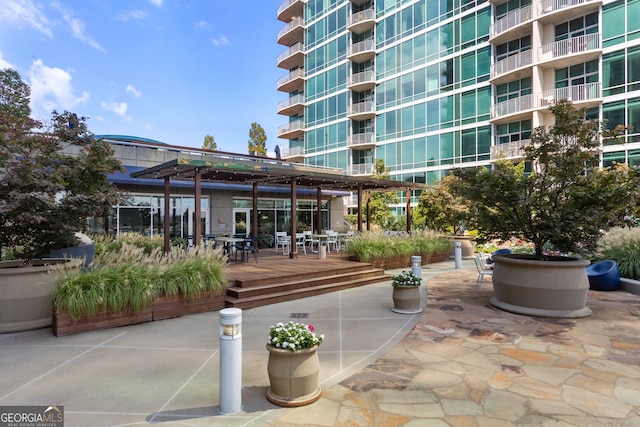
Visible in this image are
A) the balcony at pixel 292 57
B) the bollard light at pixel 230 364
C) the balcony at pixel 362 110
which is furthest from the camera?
the balcony at pixel 292 57

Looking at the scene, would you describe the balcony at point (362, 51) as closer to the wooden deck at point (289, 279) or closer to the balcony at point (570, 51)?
the balcony at point (570, 51)

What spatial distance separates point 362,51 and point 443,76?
9.09 m

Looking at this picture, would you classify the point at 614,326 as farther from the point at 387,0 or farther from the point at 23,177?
the point at 387,0

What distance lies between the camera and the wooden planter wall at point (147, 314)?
5660mm

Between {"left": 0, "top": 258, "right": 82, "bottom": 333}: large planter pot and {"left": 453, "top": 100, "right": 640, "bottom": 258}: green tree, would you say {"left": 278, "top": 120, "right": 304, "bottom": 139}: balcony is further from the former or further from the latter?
{"left": 0, "top": 258, "right": 82, "bottom": 333}: large planter pot

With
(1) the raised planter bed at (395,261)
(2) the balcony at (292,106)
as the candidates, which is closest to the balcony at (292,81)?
(2) the balcony at (292,106)

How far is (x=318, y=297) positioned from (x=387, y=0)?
32.5 meters

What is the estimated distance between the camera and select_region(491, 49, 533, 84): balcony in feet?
74.5

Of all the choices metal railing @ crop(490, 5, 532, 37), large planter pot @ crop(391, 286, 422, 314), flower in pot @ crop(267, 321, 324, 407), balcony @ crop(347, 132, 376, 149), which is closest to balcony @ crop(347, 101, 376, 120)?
balcony @ crop(347, 132, 376, 149)

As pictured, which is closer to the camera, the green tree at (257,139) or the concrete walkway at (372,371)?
the concrete walkway at (372,371)

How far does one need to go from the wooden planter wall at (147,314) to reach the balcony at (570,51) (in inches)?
968

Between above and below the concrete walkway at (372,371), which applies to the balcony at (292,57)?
above

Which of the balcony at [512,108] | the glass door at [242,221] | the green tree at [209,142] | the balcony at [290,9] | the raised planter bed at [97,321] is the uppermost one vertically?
the balcony at [290,9]

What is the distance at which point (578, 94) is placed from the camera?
21.1 m
